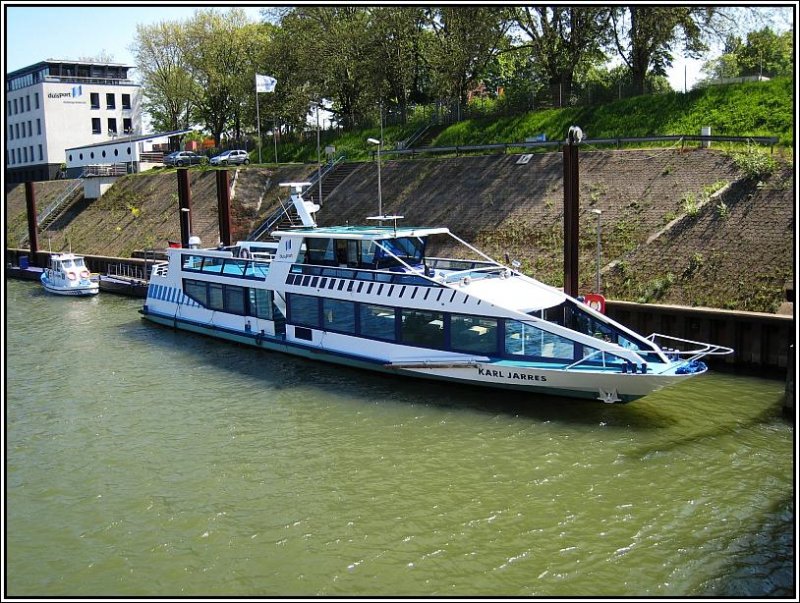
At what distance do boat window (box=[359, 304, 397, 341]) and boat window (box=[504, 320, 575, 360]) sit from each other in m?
3.58

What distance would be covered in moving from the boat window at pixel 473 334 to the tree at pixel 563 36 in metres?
29.0

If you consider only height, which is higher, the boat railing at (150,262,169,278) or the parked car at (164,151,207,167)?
the parked car at (164,151,207,167)

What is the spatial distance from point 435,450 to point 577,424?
356 centimetres

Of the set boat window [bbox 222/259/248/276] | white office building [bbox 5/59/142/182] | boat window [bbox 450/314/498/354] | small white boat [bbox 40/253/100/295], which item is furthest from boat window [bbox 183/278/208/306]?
white office building [bbox 5/59/142/182]

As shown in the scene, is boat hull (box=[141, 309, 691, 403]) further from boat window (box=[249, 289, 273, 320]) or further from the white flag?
the white flag

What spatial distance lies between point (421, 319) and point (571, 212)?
5977 mm

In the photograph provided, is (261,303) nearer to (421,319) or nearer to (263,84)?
(421,319)

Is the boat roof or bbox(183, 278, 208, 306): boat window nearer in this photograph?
the boat roof

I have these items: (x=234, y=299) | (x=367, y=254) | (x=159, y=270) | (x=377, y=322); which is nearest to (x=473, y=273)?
(x=377, y=322)

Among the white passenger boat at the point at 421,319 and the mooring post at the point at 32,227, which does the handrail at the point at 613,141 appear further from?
the mooring post at the point at 32,227

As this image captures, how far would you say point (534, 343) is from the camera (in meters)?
18.5

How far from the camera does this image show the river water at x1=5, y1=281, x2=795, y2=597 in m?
11.5

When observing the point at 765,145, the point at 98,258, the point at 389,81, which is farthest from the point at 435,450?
the point at 389,81

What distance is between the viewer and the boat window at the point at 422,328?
19.9m
